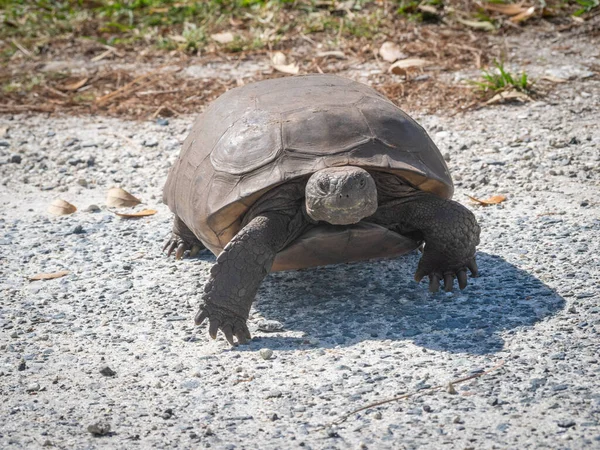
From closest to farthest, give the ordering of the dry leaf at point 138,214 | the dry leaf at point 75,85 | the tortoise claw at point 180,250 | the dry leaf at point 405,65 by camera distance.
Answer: the tortoise claw at point 180,250, the dry leaf at point 138,214, the dry leaf at point 405,65, the dry leaf at point 75,85

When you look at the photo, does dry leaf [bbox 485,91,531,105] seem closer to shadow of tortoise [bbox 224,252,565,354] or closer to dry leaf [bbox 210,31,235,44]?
shadow of tortoise [bbox 224,252,565,354]

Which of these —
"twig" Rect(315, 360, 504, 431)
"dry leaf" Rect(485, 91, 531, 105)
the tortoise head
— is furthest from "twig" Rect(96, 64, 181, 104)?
"twig" Rect(315, 360, 504, 431)

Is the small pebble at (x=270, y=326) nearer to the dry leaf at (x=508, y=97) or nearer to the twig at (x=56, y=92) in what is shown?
the dry leaf at (x=508, y=97)

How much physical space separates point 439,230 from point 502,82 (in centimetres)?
281

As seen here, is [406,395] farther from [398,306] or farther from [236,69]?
[236,69]

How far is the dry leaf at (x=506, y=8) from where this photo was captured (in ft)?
24.8

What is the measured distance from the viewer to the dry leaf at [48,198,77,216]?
203 inches

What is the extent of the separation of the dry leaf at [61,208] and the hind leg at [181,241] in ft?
3.10

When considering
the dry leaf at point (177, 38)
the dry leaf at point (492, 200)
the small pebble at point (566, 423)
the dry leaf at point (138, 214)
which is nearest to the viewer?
the small pebble at point (566, 423)

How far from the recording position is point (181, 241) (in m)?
4.53

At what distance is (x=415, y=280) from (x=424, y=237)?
0.71 ft

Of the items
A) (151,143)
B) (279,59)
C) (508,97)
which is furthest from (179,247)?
(279,59)

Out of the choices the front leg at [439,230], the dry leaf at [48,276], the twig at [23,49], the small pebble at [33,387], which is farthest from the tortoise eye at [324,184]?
the twig at [23,49]

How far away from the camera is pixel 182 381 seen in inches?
125
